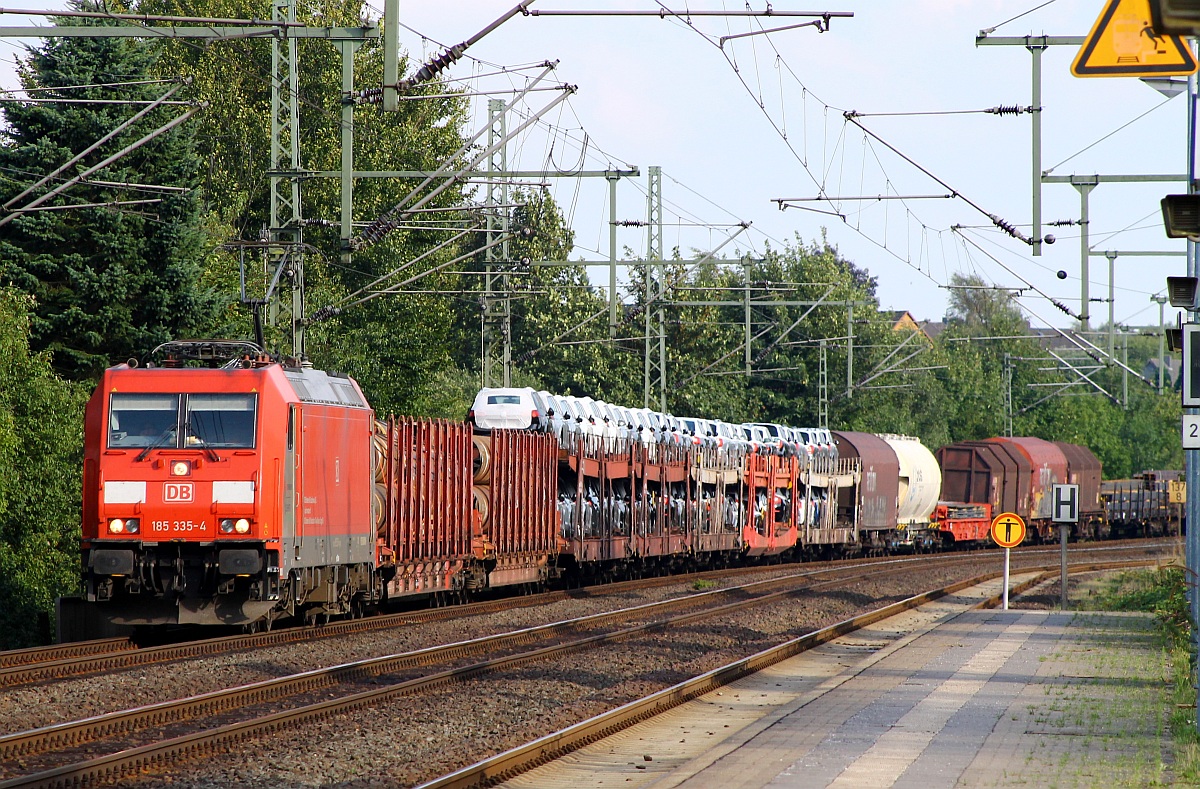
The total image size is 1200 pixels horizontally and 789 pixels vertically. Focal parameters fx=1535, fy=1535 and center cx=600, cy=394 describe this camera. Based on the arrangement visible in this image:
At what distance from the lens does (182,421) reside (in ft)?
58.0

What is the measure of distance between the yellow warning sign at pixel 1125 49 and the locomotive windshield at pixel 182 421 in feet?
38.0

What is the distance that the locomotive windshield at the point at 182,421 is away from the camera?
57.8ft

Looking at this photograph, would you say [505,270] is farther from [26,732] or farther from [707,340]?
[707,340]

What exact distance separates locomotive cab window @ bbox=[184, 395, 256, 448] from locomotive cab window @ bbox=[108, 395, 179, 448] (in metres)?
0.20

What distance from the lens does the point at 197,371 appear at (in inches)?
704

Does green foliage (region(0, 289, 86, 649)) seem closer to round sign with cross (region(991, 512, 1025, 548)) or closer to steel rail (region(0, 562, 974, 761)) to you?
steel rail (region(0, 562, 974, 761))

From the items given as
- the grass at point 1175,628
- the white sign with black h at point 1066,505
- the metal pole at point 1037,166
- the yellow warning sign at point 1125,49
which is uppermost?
the metal pole at point 1037,166

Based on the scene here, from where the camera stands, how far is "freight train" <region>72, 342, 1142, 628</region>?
17.4 meters

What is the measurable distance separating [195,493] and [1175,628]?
1302 cm

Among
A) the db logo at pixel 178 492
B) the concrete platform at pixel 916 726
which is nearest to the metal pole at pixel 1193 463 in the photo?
the concrete platform at pixel 916 726

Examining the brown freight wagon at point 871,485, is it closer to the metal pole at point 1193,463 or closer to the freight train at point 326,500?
the freight train at point 326,500

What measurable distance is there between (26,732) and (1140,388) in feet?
314

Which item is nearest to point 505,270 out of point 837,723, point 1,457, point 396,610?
point 396,610

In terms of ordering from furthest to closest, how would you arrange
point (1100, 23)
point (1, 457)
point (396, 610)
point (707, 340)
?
point (707, 340) < point (396, 610) < point (1, 457) < point (1100, 23)
